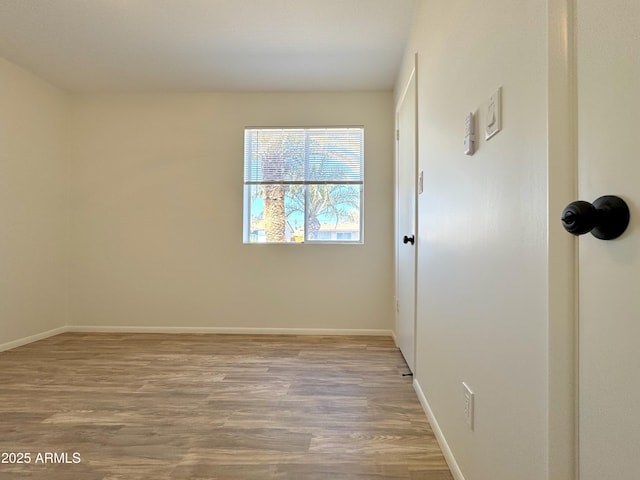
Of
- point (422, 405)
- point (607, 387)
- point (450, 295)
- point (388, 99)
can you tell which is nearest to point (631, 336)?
point (607, 387)

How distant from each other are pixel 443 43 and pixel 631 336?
1.61m

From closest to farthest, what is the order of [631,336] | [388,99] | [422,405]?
[631,336], [422,405], [388,99]

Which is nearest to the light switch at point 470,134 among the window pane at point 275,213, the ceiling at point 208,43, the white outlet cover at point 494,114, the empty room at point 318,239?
the empty room at point 318,239

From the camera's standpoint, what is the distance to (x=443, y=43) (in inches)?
70.3

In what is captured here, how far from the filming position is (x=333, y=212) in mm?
3969

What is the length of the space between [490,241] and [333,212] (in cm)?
283

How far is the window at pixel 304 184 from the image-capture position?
3.94 m

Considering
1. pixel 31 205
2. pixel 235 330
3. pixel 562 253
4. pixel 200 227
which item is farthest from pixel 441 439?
pixel 31 205

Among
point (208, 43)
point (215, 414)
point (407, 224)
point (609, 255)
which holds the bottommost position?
point (215, 414)

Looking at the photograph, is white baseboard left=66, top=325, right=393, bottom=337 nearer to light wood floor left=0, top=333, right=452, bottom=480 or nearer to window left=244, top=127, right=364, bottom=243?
light wood floor left=0, top=333, right=452, bottom=480

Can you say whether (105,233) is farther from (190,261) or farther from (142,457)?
(142,457)

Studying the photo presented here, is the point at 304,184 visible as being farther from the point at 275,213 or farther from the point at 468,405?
the point at 468,405

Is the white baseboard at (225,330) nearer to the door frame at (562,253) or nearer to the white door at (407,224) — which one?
the white door at (407,224)

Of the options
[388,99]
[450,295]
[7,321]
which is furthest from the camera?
[388,99]
